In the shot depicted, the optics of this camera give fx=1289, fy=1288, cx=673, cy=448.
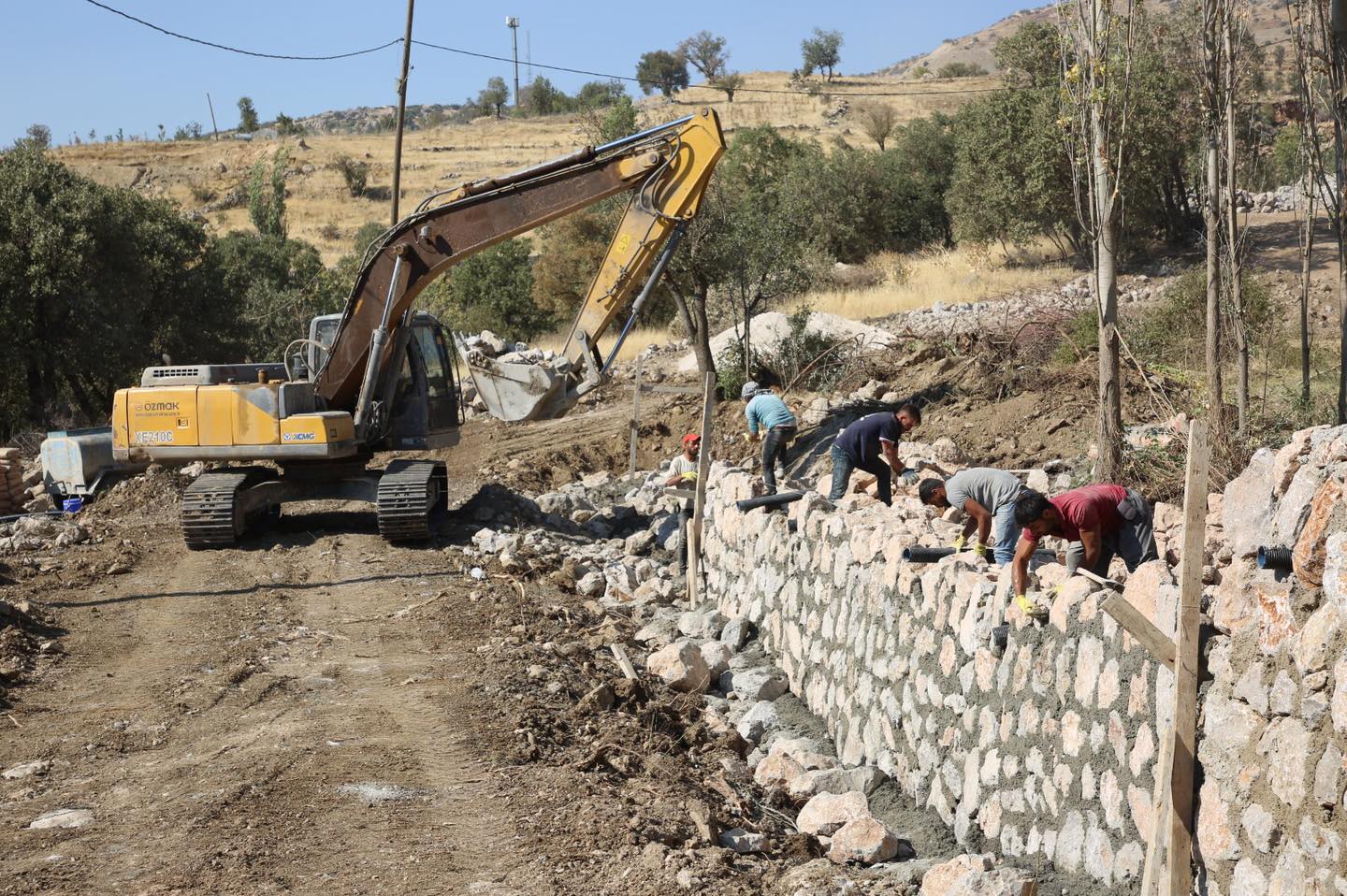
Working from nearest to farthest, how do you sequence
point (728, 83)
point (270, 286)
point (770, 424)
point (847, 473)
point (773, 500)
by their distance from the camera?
1. point (773, 500)
2. point (847, 473)
3. point (770, 424)
4. point (270, 286)
5. point (728, 83)

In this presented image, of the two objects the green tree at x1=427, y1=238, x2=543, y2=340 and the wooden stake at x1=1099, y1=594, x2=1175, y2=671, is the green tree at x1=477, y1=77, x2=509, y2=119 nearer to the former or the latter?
the green tree at x1=427, y1=238, x2=543, y2=340

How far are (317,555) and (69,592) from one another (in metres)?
2.66

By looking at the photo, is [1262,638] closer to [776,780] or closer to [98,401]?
[776,780]

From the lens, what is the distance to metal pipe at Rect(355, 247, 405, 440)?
14.8 metres

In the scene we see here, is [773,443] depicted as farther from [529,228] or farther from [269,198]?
[269,198]

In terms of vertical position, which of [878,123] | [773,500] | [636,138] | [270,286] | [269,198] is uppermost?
[878,123]

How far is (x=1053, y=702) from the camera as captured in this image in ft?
20.3

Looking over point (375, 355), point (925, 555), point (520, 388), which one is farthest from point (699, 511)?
point (925, 555)

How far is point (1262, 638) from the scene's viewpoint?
4.70 m

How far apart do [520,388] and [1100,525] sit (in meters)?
8.71

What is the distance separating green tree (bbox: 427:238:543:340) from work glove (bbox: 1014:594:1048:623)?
104ft

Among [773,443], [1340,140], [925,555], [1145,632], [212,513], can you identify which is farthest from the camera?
[212,513]

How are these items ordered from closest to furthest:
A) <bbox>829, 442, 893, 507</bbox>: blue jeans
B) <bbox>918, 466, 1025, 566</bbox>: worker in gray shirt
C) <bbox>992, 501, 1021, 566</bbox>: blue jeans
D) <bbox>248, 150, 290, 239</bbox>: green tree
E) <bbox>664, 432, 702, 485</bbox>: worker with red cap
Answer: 1. <bbox>992, 501, 1021, 566</bbox>: blue jeans
2. <bbox>918, 466, 1025, 566</bbox>: worker in gray shirt
3. <bbox>829, 442, 893, 507</bbox>: blue jeans
4. <bbox>664, 432, 702, 485</bbox>: worker with red cap
5. <bbox>248, 150, 290, 239</bbox>: green tree

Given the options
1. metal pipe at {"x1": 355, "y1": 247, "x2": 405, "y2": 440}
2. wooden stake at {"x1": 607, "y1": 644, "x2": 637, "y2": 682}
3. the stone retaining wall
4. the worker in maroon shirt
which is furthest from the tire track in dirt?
the worker in maroon shirt
